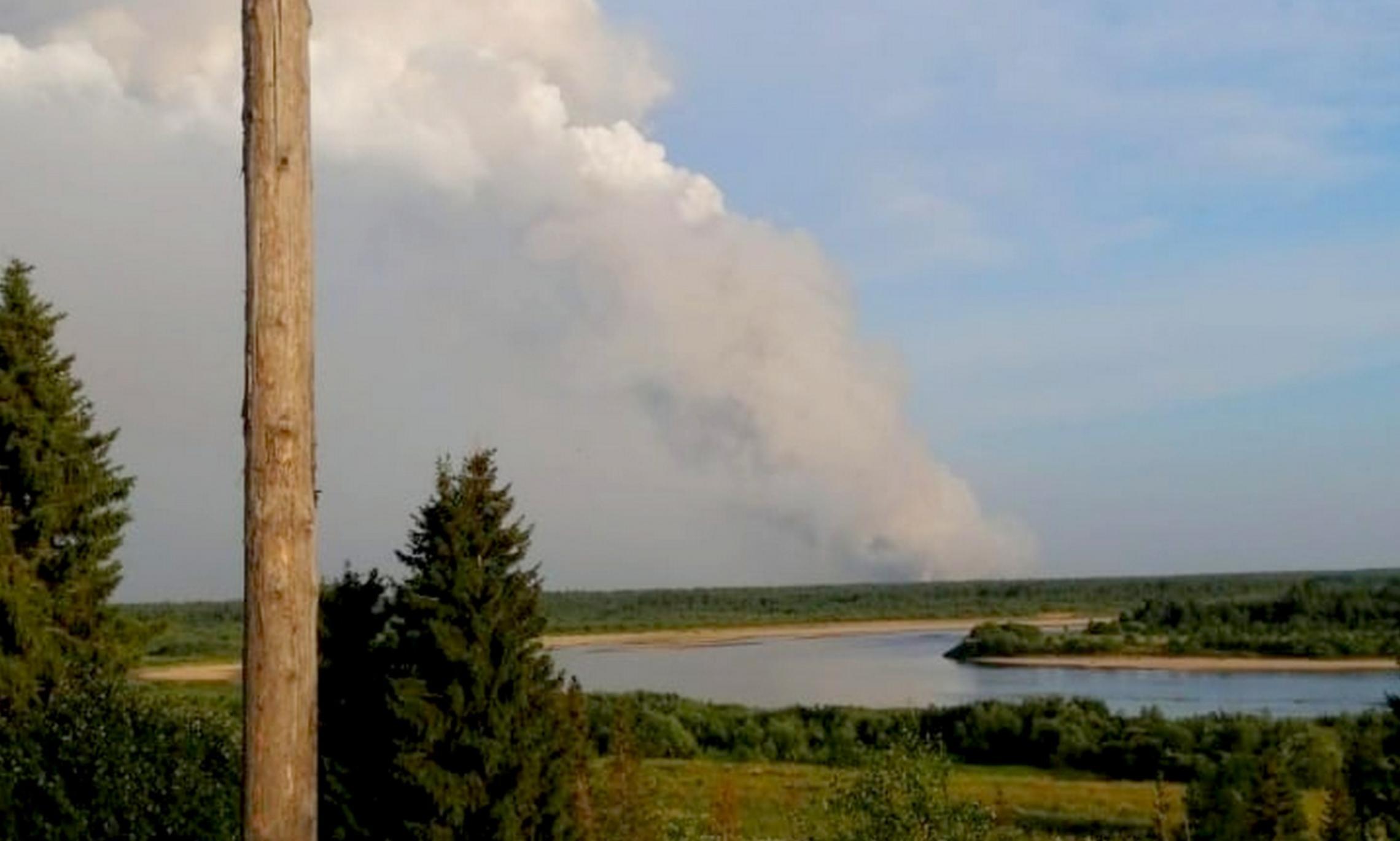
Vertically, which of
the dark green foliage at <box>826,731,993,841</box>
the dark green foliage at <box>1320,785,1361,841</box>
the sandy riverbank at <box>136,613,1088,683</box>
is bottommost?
the dark green foliage at <box>1320,785,1361,841</box>

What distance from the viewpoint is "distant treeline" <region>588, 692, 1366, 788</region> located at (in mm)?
42375

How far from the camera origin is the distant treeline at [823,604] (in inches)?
4397

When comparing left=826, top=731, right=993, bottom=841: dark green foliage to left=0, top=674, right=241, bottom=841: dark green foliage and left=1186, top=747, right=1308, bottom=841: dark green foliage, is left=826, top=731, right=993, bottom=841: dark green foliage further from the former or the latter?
left=1186, top=747, right=1308, bottom=841: dark green foliage

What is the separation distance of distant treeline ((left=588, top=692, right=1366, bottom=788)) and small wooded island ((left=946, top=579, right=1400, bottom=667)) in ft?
97.6

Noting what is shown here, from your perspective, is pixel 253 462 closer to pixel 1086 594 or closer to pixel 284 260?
pixel 284 260

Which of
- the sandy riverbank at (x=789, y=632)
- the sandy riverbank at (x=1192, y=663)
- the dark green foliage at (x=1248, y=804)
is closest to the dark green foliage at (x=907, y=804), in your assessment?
the dark green foliage at (x=1248, y=804)

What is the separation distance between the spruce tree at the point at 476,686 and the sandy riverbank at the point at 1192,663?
61622 millimetres

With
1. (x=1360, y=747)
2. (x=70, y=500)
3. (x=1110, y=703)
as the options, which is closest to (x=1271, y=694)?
(x=1110, y=703)

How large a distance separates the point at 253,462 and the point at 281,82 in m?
0.88

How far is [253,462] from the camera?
423cm

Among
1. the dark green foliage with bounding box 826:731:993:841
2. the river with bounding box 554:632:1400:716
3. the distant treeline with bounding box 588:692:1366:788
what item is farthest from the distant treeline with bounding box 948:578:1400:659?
the dark green foliage with bounding box 826:731:993:841

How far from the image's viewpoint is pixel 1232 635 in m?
87.6

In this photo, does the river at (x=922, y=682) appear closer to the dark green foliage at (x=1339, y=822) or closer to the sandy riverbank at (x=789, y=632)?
the sandy riverbank at (x=789, y=632)

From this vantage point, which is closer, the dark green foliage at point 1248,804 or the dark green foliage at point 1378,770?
the dark green foliage at point 1378,770
